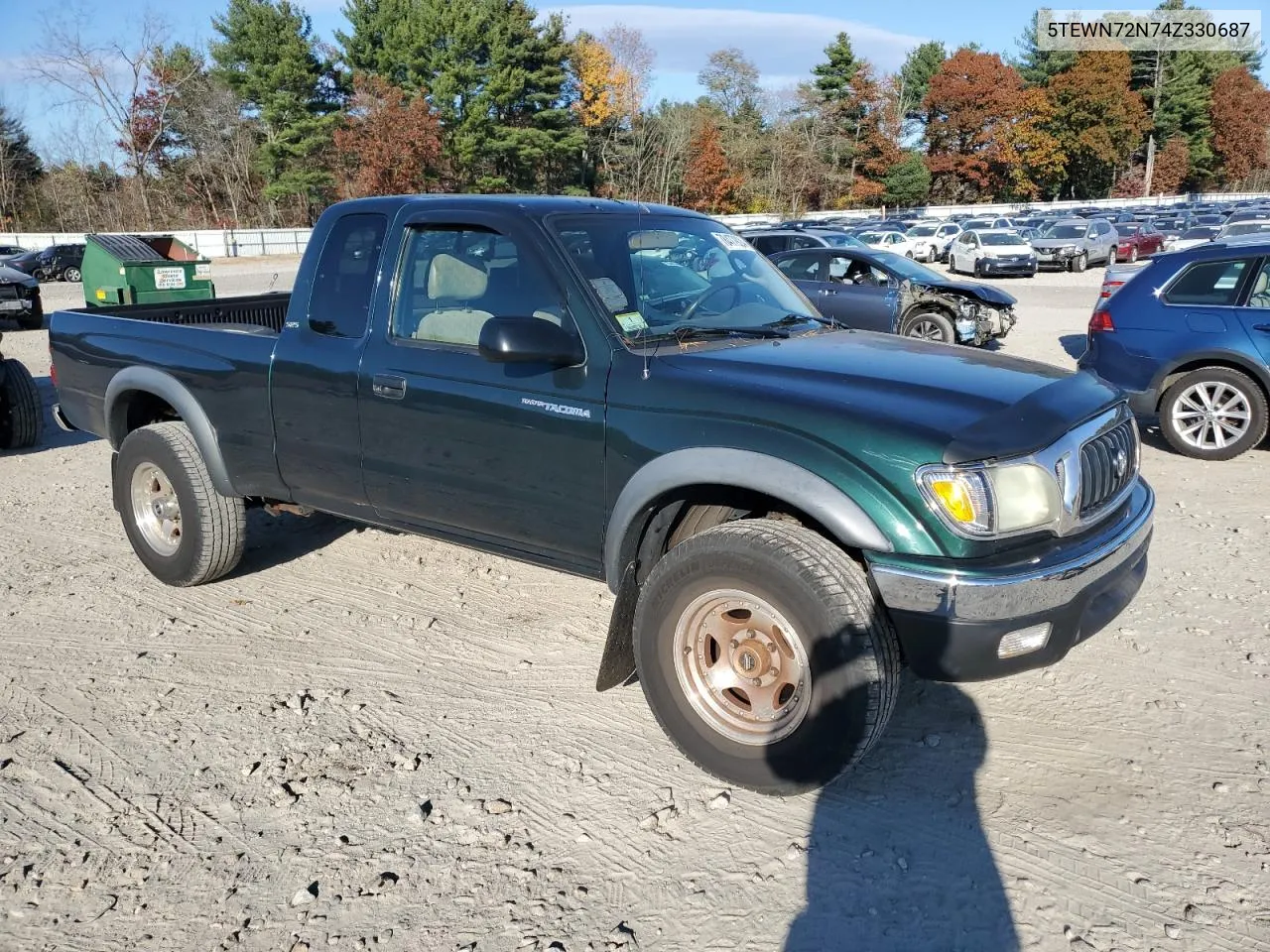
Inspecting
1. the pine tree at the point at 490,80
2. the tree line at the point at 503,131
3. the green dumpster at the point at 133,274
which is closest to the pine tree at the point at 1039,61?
the tree line at the point at 503,131

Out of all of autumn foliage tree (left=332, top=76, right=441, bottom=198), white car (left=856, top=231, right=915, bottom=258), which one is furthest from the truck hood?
autumn foliage tree (left=332, top=76, right=441, bottom=198)

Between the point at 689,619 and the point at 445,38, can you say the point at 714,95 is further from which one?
the point at 689,619

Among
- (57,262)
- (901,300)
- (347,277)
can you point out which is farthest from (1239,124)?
(347,277)

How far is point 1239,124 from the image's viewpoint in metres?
79.9

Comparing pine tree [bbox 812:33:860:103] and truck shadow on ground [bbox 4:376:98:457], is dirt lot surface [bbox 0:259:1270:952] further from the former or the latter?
pine tree [bbox 812:33:860:103]

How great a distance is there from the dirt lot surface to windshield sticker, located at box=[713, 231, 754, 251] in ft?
6.07

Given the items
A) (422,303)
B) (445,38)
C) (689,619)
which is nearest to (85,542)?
(422,303)

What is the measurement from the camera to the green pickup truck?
3.02 m

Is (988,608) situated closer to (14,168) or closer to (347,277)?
(347,277)

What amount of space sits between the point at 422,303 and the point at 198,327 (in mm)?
1464

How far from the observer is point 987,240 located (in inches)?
1168

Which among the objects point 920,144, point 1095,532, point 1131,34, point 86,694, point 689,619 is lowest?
point 86,694

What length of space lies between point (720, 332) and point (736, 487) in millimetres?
Answer: 859

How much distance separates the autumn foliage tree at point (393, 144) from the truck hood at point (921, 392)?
4856 cm
